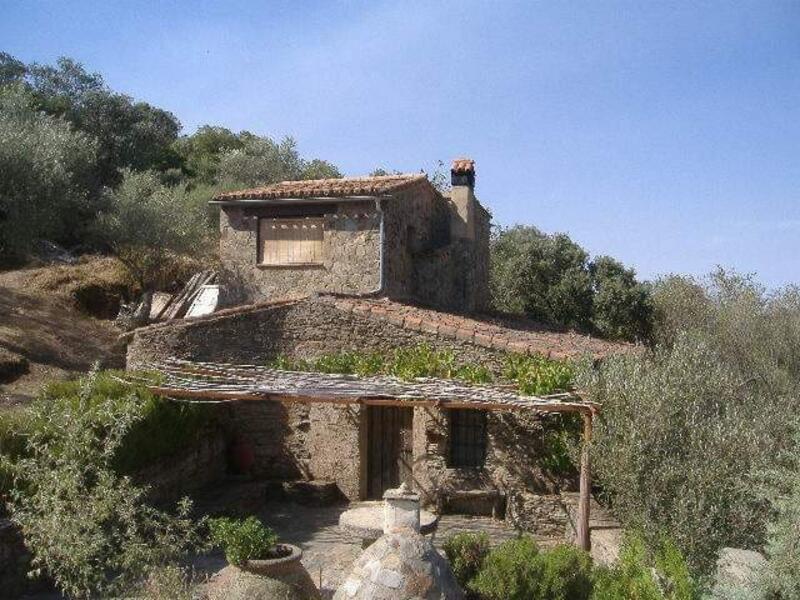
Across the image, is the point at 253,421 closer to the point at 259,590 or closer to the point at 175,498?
the point at 175,498

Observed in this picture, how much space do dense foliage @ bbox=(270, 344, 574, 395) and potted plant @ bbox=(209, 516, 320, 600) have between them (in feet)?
15.8

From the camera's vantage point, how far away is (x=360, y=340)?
47.7 ft

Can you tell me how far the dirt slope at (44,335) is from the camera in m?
17.2

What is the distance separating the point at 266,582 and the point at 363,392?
4054 millimetres

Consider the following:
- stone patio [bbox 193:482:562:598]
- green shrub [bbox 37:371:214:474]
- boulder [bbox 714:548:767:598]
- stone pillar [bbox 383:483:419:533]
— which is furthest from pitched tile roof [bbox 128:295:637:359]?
stone pillar [bbox 383:483:419:533]

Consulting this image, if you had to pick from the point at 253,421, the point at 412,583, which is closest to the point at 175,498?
the point at 253,421

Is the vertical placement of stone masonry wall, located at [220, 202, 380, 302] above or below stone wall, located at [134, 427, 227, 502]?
above


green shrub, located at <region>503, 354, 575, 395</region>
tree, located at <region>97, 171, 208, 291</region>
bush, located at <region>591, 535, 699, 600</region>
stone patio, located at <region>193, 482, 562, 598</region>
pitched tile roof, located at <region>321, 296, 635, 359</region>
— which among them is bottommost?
stone patio, located at <region>193, 482, 562, 598</region>

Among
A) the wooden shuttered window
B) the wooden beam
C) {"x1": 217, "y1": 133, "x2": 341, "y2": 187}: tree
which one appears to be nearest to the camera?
the wooden beam

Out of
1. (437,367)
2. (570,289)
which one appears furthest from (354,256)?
(570,289)

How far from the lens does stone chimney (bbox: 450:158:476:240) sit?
20641 mm

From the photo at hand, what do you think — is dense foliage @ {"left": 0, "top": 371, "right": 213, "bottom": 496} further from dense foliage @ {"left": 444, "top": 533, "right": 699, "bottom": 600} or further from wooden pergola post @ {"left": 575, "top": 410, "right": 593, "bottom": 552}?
wooden pergola post @ {"left": 575, "top": 410, "right": 593, "bottom": 552}

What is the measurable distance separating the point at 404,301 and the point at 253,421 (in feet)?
14.9

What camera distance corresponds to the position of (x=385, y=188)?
1641 centimetres
